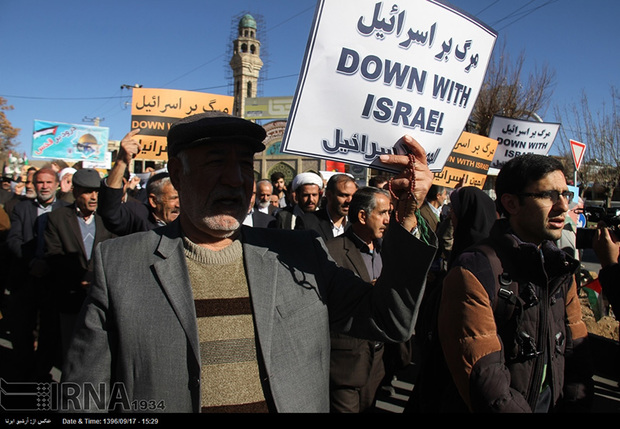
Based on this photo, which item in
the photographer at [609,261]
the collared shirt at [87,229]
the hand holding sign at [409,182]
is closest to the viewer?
the hand holding sign at [409,182]

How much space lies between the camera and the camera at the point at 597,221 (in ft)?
8.60

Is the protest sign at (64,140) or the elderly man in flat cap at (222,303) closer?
the elderly man in flat cap at (222,303)

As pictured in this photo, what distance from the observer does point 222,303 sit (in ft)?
5.20

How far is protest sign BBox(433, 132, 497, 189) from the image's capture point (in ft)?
16.1

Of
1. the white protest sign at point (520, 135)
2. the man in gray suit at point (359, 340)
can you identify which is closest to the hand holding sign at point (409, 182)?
the man in gray suit at point (359, 340)

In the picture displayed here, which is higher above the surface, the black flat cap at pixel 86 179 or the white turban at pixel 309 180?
the white turban at pixel 309 180

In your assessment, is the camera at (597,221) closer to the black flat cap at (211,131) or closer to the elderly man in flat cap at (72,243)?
the black flat cap at (211,131)

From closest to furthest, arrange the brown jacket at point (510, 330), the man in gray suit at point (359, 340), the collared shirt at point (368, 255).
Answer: the brown jacket at point (510, 330) → the man in gray suit at point (359, 340) → the collared shirt at point (368, 255)

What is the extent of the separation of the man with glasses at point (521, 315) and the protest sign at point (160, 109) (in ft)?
14.1

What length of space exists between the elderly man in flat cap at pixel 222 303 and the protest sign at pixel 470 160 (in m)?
3.34

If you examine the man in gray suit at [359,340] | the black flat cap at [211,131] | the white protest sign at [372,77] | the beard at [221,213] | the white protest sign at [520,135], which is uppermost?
the white protest sign at [520,135]

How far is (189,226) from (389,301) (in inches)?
30.8

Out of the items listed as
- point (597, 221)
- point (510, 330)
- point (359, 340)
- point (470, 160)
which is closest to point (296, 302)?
point (510, 330)

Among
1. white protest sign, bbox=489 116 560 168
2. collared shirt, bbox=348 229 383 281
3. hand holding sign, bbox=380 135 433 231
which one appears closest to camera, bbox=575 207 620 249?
collared shirt, bbox=348 229 383 281
